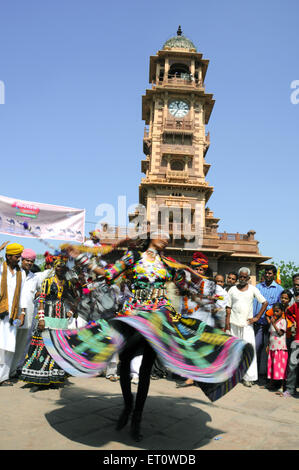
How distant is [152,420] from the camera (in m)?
3.46

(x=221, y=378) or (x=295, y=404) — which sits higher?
(x=221, y=378)

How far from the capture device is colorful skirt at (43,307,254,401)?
9.41 feet

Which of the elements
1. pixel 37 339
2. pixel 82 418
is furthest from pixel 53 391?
pixel 82 418

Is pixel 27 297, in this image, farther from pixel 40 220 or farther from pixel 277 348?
pixel 277 348

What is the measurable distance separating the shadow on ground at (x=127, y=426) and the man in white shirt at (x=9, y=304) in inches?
45.6

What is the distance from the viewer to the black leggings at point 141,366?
9.92 feet

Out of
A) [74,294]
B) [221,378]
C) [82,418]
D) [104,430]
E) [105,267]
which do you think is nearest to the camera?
[221,378]

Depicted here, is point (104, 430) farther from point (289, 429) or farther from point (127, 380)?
point (289, 429)

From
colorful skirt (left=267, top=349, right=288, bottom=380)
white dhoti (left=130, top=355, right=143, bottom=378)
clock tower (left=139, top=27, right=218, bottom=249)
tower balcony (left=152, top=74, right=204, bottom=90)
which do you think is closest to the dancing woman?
white dhoti (left=130, top=355, right=143, bottom=378)

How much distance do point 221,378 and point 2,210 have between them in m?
5.42

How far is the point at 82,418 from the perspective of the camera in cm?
340

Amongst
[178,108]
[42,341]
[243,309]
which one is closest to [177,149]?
[178,108]

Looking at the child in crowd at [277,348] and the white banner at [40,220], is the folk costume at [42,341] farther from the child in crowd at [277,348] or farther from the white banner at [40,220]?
the child in crowd at [277,348]

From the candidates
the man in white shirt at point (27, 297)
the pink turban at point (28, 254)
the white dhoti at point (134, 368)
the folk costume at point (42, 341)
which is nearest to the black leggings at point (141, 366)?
the folk costume at point (42, 341)
